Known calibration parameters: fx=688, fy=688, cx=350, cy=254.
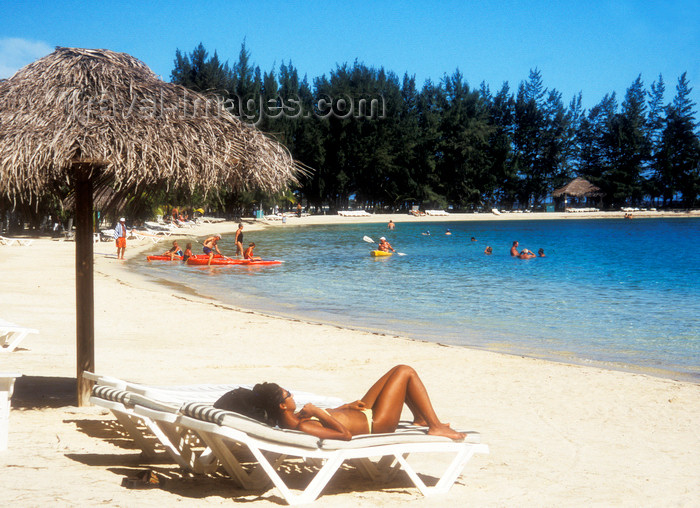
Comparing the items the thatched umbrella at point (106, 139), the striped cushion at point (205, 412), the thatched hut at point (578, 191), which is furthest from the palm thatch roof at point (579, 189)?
the striped cushion at point (205, 412)

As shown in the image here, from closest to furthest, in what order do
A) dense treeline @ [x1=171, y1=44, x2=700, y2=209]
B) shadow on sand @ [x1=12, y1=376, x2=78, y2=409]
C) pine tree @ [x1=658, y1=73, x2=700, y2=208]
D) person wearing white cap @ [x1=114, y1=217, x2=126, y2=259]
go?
shadow on sand @ [x1=12, y1=376, x2=78, y2=409] < person wearing white cap @ [x1=114, y1=217, x2=126, y2=259] < dense treeline @ [x1=171, y1=44, x2=700, y2=209] < pine tree @ [x1=658, y1=73, x2=700, y2=208]

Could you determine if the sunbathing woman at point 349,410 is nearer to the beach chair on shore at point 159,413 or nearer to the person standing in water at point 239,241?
the beach chair on shore at point 159,413

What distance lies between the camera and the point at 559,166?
83.6 metres

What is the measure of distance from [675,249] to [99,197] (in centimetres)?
4336

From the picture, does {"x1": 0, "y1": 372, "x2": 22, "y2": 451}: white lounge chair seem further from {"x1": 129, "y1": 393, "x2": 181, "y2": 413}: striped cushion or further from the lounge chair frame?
{"x1": 129, "y1": 393, "x2": 181, "y2": 413}: striped cushion

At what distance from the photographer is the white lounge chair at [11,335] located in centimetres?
712

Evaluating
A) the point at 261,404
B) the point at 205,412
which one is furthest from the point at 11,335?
the point at 205,412

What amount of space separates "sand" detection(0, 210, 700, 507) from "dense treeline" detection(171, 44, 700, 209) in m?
52.3

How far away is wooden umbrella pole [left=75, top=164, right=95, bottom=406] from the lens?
16.7ft

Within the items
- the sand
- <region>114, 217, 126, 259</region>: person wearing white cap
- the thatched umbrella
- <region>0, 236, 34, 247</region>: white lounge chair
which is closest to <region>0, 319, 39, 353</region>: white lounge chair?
the sand

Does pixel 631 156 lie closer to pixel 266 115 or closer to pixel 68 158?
pixel 266 115

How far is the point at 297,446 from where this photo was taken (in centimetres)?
359

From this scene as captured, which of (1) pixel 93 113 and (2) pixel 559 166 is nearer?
(1) pixel 93 113

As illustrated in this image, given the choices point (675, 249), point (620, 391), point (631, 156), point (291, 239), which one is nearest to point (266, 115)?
point (291, 239)
